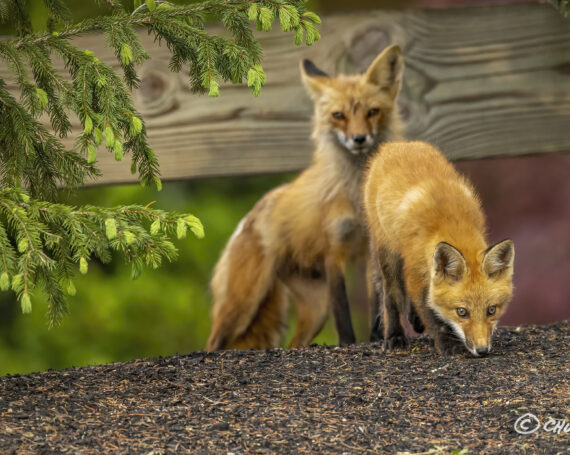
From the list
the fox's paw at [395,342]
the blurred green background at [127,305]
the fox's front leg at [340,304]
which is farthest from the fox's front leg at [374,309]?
the blurred green background at [127,305]

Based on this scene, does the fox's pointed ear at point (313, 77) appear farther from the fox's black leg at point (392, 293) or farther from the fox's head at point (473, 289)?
the fox's head at point (473, 289)

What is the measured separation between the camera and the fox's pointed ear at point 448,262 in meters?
4.44

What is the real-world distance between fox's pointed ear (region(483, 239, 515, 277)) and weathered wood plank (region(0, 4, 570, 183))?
1.45 metres

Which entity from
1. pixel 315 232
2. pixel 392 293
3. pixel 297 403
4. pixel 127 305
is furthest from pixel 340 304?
pixel 127 305

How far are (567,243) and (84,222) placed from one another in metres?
5.07

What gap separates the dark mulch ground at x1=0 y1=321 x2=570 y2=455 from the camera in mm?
3328

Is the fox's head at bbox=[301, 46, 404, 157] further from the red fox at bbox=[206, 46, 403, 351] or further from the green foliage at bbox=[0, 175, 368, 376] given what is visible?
the green foliage at bbox=[0, 175, 368, 376]

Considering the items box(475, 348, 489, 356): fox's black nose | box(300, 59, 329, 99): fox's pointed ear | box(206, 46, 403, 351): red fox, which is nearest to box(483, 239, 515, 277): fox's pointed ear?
box(475, 348, 489, 356): fox's black nose

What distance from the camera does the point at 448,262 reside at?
14.9ft

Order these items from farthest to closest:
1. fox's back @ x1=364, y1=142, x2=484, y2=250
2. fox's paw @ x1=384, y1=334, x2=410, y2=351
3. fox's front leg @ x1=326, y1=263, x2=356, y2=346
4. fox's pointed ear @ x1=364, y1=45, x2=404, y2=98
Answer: fox's front leg @ x1=326, y1=263, x2=356, y2=346 → fox's pointed ear @ x1=364, y1=45, x2=404, y2=98 → fox's paw @ x1=384, y1=334, x2=410, y2=351 → fox's back @ x1=364, y1=142, x2=484, y2=250

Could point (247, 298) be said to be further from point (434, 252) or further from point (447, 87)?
point (434, 252)

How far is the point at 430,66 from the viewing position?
5918mm

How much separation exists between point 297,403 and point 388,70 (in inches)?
111

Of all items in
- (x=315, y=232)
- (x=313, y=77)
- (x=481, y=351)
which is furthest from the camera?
(x=315, y=232)
